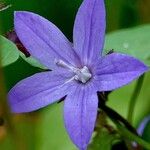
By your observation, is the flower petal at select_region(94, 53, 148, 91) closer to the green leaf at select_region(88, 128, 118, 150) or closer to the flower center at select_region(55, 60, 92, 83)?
the flower center at select_region(55, 60, 92, 83)

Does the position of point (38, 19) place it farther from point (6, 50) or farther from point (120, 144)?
point (120, 144)

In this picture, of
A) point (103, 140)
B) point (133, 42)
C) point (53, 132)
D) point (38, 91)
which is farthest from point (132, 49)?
point (53, 132)

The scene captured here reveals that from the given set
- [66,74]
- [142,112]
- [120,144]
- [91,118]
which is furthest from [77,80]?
[142,112]

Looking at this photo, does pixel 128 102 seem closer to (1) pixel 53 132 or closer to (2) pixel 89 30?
(1) pixel 53 132

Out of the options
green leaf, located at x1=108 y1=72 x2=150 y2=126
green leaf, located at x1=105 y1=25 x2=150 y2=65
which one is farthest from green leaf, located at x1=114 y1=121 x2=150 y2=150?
green leaf, located at x1=108 y1=72 x2=150 y2=126

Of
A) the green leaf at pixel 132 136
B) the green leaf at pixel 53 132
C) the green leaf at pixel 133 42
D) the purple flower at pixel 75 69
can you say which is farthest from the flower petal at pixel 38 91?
the green leaf at pixel 53 132
